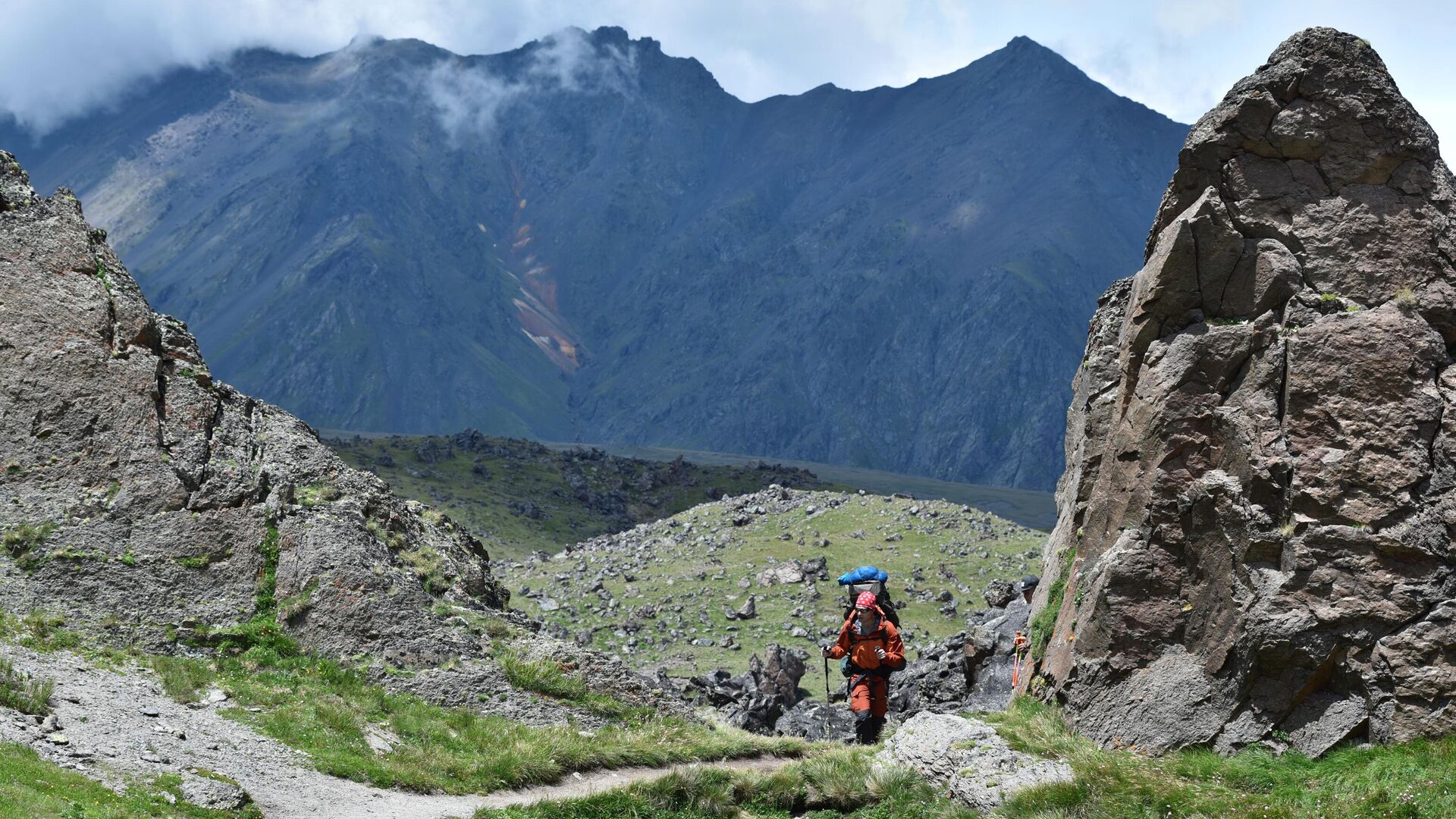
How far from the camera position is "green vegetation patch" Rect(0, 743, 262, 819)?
10.6 m

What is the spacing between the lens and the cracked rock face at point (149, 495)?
56.7 ft

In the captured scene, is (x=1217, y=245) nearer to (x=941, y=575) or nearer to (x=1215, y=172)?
(x=1215, y=172)

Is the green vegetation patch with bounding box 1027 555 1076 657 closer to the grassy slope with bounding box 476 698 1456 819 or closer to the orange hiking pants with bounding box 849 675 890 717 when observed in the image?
the orange hiking pants with bounding box 849 675 890 717

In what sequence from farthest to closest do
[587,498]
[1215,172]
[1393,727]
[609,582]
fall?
[587,498] < [609,582] < [1215,172] < [1393,727]

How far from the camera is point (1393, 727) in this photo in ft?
48.2

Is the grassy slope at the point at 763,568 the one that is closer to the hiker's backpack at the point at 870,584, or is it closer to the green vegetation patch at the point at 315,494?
the hiker's backpack at the point at 870,584

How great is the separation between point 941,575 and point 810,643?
1102 centimetres

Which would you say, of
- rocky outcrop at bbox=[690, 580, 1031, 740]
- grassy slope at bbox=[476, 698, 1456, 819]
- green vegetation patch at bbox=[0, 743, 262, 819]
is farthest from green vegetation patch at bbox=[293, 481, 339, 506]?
rocky outcrop at bbox=[690, 580, 1031, 740]

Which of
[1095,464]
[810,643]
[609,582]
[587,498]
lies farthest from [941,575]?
[587,498]

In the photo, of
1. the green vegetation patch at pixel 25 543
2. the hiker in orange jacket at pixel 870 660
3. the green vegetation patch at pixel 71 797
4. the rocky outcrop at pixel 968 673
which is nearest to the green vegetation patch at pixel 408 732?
the green vegetation patch at pixel 71 797

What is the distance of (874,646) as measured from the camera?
20.3 metres

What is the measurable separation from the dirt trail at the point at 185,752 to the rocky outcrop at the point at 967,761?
13.0ft

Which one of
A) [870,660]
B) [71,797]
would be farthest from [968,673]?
[71,797]

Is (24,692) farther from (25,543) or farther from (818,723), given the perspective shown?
(818,723)
